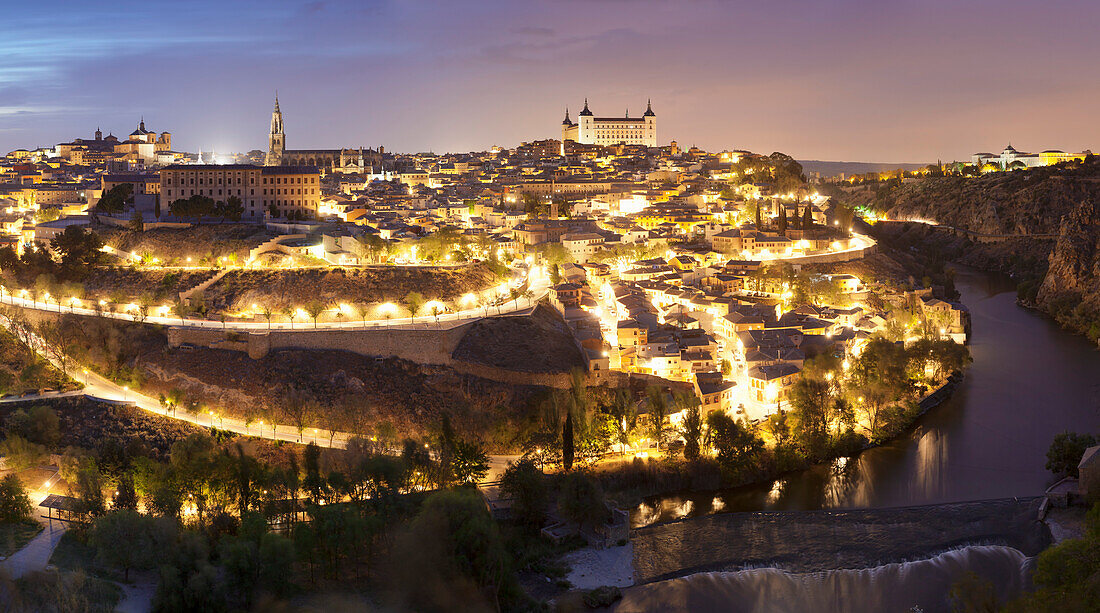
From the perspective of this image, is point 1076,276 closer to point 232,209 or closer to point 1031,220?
point 1031,220

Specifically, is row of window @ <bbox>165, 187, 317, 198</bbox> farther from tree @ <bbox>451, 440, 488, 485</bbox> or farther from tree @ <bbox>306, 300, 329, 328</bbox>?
tree @ <bbox>451, 440, 488, 485</bbox>

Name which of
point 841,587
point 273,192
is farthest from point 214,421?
point 273,192

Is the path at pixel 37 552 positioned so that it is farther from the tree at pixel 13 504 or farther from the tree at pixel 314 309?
the tree at pixel 314 309

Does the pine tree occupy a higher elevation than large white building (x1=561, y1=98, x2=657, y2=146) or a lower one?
lower

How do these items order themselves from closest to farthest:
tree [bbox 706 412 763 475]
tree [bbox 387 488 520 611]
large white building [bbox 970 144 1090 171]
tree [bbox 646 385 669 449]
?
1. tree [bbox 387 488 520 611]
2. tree [bbox 706 412 763 475]
3. tree [bbox 646 385 669 449]
4. large white building [bbox 970 144 1090 171]

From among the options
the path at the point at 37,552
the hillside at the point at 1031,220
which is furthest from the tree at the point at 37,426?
the hillside at the point at 1031,220

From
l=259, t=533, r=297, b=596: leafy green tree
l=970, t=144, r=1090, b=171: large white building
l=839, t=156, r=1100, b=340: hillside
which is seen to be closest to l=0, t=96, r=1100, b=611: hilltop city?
l=259, t=533, r=297, b=596: leafy green tree
